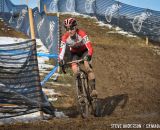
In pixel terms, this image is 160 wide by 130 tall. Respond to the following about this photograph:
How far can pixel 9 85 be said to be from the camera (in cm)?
927

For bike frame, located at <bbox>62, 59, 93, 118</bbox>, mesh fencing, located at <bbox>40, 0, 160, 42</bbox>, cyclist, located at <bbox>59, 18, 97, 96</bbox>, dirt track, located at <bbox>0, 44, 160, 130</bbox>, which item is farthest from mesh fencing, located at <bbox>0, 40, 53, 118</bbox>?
mesh fencing, located at <bbox>40, 0, 160, 42</bbox>

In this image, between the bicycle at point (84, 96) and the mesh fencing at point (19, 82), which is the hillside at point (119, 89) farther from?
the mesh fencing at point (19, 82)

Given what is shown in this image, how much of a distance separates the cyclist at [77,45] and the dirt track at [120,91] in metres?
1.15

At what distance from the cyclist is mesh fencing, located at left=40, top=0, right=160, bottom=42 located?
52.9 ft

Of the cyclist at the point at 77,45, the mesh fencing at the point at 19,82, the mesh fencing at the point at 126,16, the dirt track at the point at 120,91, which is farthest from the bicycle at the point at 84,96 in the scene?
the mesh fencing at the point at 126,16

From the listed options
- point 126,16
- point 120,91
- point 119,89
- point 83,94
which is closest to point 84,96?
point 83,94

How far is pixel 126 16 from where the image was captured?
27906mm

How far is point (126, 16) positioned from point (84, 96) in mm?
18548

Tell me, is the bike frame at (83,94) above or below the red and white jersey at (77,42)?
below

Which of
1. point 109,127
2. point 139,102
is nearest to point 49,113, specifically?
point 109,127

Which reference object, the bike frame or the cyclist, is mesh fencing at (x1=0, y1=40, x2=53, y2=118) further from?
the cyclist

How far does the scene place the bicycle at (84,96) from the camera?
10.0 metres

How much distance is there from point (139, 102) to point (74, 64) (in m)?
2.93

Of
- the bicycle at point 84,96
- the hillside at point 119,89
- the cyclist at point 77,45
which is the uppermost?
the cyclist at point 77,45
